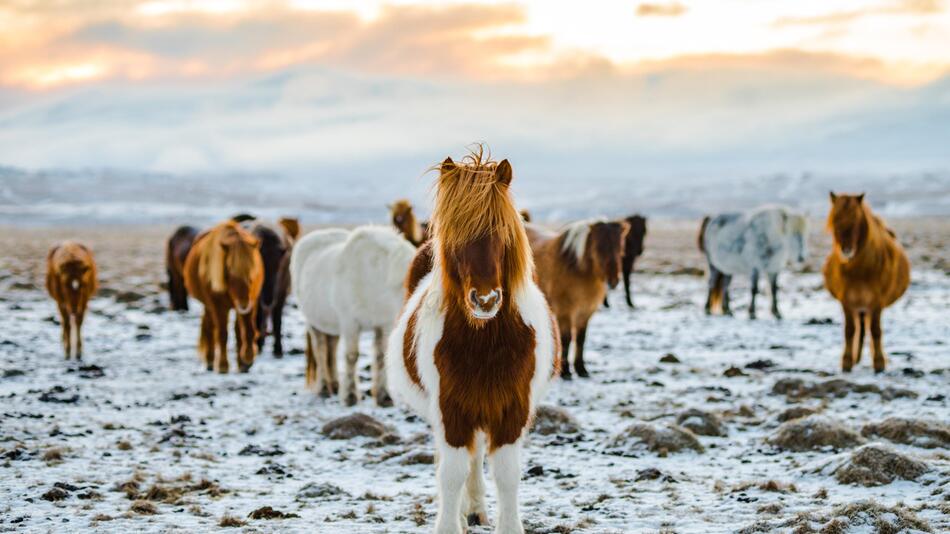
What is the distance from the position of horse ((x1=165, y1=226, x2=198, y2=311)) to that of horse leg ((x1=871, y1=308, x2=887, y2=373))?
11.7m

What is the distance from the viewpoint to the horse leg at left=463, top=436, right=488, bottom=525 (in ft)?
17.9

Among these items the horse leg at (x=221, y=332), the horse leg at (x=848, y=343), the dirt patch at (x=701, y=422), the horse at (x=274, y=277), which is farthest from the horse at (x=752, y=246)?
the horse leg at (x=221, y=332)

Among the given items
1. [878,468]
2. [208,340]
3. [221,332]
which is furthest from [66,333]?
[878,468]

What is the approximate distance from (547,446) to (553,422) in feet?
2.02

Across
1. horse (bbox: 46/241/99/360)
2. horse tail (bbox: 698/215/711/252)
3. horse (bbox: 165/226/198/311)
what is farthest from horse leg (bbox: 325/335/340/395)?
horse tail (bbox: 698/215/711/252)

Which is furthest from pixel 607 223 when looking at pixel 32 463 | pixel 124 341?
pixel 124 341

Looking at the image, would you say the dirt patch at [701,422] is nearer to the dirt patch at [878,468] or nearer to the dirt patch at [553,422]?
the dirt patch at [553,422]

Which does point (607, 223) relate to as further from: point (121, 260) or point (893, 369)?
point (121, 260)

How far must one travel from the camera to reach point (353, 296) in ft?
30.0

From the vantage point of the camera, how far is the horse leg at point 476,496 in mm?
5441

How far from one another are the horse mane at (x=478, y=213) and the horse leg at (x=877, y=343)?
7.60 m

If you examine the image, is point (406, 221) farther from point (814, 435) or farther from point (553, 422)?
point (814, 435)

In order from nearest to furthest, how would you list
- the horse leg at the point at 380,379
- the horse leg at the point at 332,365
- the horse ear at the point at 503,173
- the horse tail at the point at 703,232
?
1. the horse ear at the point at 503,173
2. the horse leg at the point at 380,379
3. the horse leg at the point at 332,365
4. the horse tail at the point at 703,232

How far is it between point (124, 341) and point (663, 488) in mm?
10706
